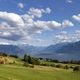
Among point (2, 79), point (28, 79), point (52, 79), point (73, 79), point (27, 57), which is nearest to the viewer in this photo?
point (2, 79)

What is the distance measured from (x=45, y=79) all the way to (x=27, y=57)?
99.0 m

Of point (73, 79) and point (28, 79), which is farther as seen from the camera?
point (73, 79)

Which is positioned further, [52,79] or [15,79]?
[52,79]

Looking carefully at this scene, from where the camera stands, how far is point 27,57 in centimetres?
13888

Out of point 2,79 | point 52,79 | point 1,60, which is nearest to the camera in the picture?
point 2,79

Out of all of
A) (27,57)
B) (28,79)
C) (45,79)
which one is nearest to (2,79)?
(28,79)

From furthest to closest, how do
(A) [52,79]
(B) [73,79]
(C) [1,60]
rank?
1. (C) [1,60]
2. (B) [73,79]
3. (A) [52,79]

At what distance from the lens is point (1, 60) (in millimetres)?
81125

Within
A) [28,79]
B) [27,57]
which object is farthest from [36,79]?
[27,57]

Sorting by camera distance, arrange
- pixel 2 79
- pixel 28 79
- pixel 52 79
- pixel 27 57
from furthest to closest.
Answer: pixel 27 57 < pixel 52 79 < pixel 28 79 < pixel 2 79

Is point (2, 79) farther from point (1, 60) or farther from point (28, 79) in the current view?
point (1, 60)

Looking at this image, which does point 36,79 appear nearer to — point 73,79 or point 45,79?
point 45,79

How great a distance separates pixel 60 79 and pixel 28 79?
6529 mm

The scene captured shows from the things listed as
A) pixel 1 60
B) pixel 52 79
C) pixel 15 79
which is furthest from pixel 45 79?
pixel 1 60
